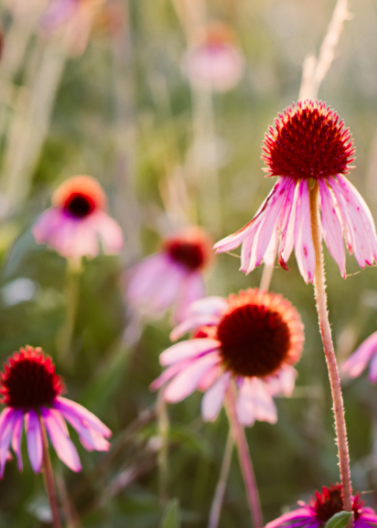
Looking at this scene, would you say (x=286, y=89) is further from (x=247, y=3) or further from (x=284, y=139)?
(x=284, y=139)

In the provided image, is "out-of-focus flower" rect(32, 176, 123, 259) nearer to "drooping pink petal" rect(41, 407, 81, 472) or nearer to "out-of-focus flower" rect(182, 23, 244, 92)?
"drooping pink petal" rect(41, 407, 81, 472)

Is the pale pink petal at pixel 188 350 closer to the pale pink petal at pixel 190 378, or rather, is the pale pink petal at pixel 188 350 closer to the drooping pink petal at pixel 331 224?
the pale pink petal at pixel 190 378

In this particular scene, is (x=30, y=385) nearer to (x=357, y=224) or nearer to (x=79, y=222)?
(x=357, y=224)

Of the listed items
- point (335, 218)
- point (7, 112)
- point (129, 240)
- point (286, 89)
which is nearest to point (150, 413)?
point (335, 218)

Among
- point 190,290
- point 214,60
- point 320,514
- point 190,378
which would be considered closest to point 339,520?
point 320,514

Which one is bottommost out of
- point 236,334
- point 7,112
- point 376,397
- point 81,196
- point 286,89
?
point 376,397

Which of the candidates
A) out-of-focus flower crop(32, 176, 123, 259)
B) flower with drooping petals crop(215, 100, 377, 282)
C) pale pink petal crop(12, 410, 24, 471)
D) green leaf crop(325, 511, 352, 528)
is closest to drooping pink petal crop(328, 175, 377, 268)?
flower with drooping petals crop(215, 100, 377, 282)
